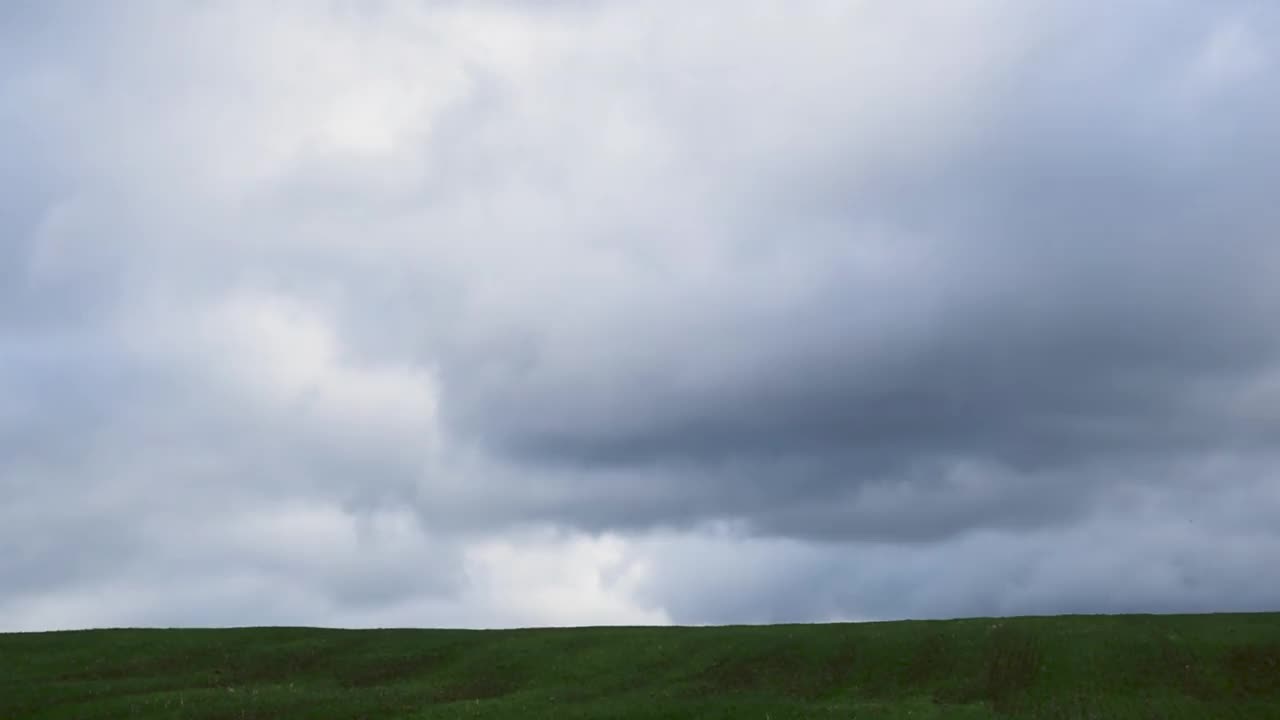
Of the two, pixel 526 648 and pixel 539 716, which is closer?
pixel 539 716

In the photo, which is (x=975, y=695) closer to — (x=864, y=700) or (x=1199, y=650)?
(x=864, y=700)

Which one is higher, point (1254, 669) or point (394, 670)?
point (394, 670)

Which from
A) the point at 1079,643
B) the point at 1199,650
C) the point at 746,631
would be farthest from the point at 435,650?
the point at 1199,650

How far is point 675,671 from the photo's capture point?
81.4 m

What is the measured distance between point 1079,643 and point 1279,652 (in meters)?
12.4

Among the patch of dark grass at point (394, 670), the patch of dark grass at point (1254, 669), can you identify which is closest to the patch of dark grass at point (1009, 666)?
the patch of dark grass at point (1254, 669)

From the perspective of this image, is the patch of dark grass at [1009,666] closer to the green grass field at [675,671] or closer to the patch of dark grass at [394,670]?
the green grass field at [675,671]

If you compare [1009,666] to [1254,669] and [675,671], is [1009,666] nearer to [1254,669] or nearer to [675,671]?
[1254,669]

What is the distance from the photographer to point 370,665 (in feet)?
281

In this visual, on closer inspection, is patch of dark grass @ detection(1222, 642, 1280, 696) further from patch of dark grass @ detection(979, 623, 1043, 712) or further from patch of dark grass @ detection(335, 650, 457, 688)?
patch of dark grass @ detection(335, 650, 457, 688)

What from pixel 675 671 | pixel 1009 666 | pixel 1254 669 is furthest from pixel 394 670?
pixel 1254 669

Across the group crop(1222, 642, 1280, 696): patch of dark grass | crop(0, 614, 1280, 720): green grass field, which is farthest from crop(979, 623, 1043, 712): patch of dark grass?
crop(1222, 642, 1280, 696): patch of dark grass

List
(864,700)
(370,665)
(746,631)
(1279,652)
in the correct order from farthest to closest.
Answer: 1. (746,631)
2. (370,665)
3. (1279,652)
4. (864,700)

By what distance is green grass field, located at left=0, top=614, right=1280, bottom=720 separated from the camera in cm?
6975
